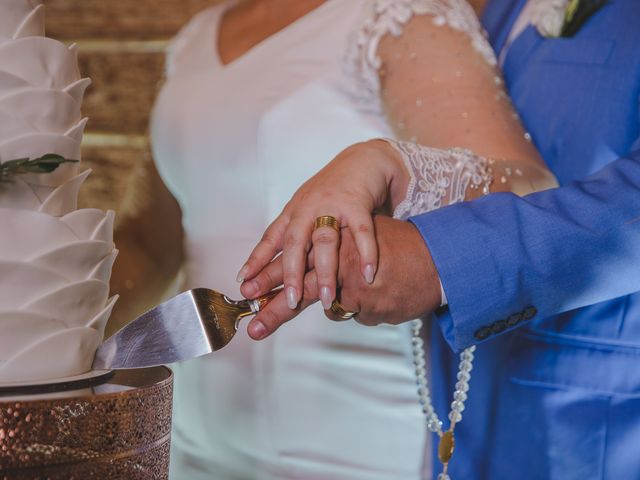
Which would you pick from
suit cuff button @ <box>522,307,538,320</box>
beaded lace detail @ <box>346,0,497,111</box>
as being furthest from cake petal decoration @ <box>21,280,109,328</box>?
beaded lace detail @ <box>346,0,497,111</box>

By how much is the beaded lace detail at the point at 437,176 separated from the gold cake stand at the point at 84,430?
328mm

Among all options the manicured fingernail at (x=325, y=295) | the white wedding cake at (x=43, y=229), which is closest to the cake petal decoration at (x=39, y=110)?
the white wedding cake at (x=43, y=229)

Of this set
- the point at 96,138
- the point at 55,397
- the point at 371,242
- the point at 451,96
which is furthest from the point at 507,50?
the point at 96,138

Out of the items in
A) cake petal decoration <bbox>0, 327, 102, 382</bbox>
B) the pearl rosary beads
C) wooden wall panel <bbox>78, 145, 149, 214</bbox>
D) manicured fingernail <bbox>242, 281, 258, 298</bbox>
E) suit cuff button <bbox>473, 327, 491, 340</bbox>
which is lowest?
wooden wall panel <bbox>78, 145, 149, 214</bbox>

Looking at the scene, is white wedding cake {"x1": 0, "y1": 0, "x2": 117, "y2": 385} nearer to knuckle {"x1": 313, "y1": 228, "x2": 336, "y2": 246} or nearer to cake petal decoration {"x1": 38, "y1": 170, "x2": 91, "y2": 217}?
cake petal decoration {"x1": 38, "y1": 170, "x2": 91, "y2": 217}

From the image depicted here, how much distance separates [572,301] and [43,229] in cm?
49

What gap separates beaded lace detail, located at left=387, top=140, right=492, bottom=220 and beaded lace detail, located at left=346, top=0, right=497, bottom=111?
20cm

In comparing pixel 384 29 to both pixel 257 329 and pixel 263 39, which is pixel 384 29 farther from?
pixel 257 329

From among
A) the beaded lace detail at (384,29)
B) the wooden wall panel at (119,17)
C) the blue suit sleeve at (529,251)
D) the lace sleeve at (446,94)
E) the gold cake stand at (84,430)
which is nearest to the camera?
the gold cake stand at (84,430)

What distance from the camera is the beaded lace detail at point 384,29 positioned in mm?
986

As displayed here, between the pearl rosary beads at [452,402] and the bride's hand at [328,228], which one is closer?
the bride's hand at [328,228]

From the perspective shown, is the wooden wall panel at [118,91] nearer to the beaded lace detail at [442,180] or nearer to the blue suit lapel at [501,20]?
the blue suit lapel at [501,20]

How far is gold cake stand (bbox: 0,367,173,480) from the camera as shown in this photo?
0.51m

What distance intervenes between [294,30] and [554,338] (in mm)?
546
